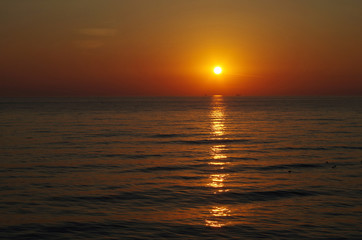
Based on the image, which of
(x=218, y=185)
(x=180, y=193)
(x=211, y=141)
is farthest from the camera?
(x=211, y=141)

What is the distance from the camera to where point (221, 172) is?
87.8 ft

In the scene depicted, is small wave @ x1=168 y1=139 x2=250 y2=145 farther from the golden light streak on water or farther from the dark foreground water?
the dark foreground water

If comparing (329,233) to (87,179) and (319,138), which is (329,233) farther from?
(319,138)

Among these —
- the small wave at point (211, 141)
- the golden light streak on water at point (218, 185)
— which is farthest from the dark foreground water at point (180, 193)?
the small wave at point (211, 141)

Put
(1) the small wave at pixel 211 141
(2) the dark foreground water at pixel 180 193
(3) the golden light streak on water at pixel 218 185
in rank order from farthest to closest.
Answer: (1) the small wave at pixel 211 141
(3) the golden light streak on water at pixel 218 185
(2) the dark foreground water at pixel 180 193

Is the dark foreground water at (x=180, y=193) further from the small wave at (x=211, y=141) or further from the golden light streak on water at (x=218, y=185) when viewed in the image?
the small wave at (x=211, y=141)

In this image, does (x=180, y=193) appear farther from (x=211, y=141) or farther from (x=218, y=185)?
(x=211, y=141)

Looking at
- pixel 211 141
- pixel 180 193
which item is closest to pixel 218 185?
pixel 180 193

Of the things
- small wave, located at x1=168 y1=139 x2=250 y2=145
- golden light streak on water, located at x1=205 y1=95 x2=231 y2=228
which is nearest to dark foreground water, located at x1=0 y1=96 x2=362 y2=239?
golden light streak on water, located at x1=205 y1=95 x2=231 y2=228

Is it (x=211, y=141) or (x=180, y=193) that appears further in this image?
(x=211, y=141)

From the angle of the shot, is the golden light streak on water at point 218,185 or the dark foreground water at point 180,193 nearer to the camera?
the dark foreground water at point 180,193

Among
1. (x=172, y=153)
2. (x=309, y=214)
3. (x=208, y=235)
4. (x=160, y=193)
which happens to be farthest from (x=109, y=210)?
(x=172, y=153)

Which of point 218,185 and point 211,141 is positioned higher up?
point 211,141

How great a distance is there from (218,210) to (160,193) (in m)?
4.11
